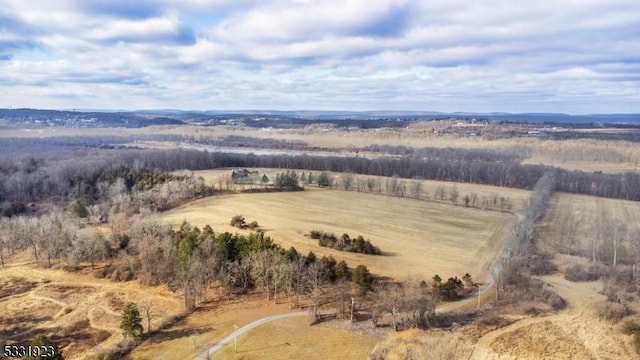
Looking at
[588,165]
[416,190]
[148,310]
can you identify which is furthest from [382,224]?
[588,165]

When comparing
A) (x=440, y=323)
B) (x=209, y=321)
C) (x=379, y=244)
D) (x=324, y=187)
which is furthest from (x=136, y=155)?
(x=440, y=323)

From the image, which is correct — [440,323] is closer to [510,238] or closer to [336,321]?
[336,321]

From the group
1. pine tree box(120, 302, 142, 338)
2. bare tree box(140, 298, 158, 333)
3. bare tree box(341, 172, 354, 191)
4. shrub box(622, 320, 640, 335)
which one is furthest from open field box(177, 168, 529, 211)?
pine tree box(120, 302, 142, 338)

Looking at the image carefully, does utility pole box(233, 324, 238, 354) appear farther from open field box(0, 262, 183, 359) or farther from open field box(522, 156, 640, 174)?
open field box(522, 156, 640, 174)

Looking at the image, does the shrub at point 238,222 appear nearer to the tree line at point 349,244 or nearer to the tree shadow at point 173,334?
the tree line at point 349,244

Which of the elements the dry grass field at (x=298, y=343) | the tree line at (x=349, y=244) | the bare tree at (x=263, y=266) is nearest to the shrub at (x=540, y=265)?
the tree line at (x=349, y=244)

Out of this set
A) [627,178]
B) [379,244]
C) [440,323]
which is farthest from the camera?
[627,178]

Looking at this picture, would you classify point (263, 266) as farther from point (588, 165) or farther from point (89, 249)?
point (588, 165)
